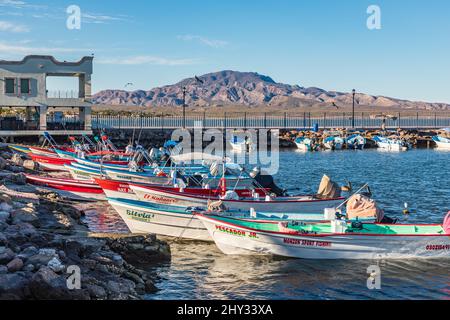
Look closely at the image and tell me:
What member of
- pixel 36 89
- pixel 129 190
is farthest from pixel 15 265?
pixel 36 89

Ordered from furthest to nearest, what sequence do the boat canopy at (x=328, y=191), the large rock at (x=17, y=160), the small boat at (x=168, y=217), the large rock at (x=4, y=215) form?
the large rock at (x=17, y=160) < the boat canopy at (x=328, y=191) < the small boat at (x=168, y=217) < the large rock at (x=4, y=215)

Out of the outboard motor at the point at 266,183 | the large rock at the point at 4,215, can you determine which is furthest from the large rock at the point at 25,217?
the outboard motor at the point at 266,183

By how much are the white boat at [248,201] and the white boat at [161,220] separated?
2.06 metres

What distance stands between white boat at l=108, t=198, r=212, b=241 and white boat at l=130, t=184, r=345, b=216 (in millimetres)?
2055

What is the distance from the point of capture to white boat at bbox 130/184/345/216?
26203 mm

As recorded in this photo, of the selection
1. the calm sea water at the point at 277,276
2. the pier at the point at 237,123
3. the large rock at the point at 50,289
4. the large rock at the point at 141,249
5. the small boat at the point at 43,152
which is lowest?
the calm sea water at the point at 277,276

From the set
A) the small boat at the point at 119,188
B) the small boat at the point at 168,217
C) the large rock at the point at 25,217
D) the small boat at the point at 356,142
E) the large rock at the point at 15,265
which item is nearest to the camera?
the large rock at the point at 15,265

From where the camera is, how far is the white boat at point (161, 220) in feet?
77.9

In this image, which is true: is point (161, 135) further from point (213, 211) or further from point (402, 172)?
point (213, 211)

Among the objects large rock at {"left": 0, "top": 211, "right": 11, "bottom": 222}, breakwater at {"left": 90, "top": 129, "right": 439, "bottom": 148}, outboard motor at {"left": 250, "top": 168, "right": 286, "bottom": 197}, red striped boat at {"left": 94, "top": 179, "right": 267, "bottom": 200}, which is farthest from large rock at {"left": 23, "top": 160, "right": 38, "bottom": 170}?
breakwater at {"left": 90, "top": 129, "right": 439, "bottom": 148}

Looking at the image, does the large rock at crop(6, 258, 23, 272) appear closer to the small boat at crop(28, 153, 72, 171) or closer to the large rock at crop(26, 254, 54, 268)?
the large rock at crop(26, 254, 54, 268)

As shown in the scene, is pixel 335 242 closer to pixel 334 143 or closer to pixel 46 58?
pixel 46 58

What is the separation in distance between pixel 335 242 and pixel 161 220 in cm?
689

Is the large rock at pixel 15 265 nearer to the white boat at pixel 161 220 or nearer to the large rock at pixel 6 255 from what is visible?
the large rock at pixel 6 255
